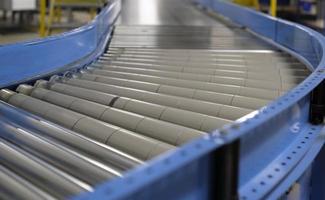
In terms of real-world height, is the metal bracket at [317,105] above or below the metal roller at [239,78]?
above

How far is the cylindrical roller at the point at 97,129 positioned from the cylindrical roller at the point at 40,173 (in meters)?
0.33

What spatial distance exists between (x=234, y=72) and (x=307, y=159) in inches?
55.2

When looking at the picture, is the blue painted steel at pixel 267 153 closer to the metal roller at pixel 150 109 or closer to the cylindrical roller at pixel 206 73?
the metal roller at pixel 150 109

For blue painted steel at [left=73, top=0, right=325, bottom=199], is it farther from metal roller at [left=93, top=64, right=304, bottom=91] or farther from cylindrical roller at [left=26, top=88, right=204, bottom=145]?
metal roller at [left=93, top=64, right=304, bottom=91]

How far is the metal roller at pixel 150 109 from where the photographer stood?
192 cm

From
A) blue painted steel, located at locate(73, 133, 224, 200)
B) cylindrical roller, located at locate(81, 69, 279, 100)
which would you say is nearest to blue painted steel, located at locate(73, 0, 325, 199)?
blue painted steel, located at locate(73, 133, 224, 200)

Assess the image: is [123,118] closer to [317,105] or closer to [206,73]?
[317,105]

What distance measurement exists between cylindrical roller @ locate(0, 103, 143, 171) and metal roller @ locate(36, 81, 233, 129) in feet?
1.47

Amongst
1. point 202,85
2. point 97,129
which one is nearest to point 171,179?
point 97,129

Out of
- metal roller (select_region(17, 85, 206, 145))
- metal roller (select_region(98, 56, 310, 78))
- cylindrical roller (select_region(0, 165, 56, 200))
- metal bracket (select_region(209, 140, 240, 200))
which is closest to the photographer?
metal bracket (select_region(209, 140, 240, 200))

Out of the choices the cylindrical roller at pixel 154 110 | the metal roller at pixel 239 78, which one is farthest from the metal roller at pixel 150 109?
the metal roller at pixel 239 78

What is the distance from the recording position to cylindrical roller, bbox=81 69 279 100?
2.43m

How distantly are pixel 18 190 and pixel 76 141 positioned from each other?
43cm

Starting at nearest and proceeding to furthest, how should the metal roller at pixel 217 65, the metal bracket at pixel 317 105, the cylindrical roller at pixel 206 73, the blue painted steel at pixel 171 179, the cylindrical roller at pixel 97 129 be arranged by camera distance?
the blue painted steel at pixel 171 179, the cylindrical roller at pixel 97 129, the metal bracket at pixel 317 105, the cylindrical roller at pixel 206 73, the metal roller at pixel 217 65
